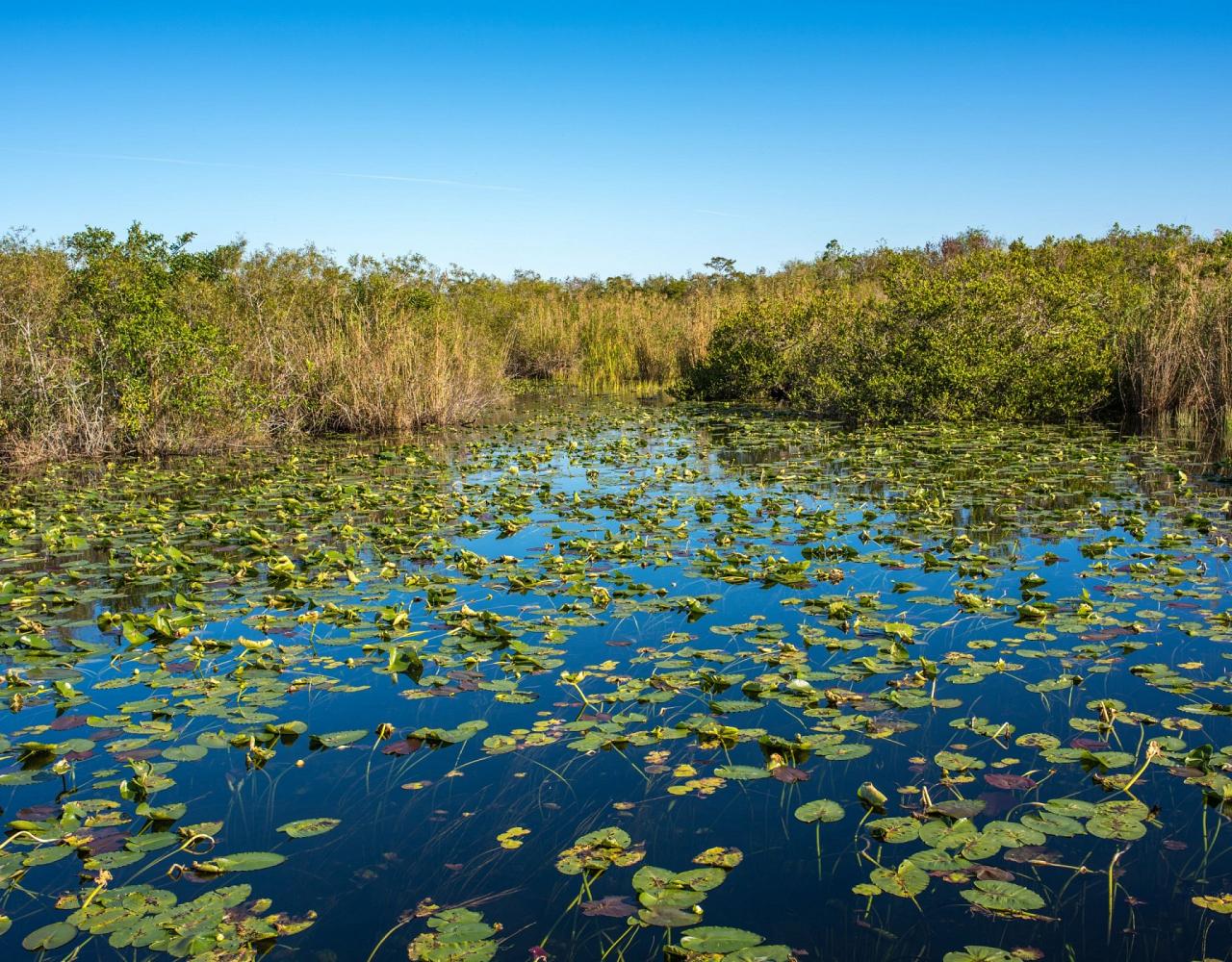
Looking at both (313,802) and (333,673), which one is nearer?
(313,802)

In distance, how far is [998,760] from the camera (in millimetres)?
3596

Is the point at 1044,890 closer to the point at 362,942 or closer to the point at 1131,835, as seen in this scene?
the point at 1131,835

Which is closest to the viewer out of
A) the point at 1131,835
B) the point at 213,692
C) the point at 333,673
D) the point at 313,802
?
the point at 1131,835

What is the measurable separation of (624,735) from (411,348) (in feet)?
40.4

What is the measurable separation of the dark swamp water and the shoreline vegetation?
4.47 m

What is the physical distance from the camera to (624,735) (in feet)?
12.8

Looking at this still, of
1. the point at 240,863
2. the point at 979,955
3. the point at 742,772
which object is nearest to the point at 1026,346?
the point at 742,772

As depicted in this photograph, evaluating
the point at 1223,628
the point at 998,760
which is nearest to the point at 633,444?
the point at 1223,628

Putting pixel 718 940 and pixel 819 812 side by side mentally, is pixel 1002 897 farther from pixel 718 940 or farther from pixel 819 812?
pixel 718 940

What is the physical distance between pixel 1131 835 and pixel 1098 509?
5230mm

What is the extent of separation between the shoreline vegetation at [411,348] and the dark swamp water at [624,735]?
447 cm

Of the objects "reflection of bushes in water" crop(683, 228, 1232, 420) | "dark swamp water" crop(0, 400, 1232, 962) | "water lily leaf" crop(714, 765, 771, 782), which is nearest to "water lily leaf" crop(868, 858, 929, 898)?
"dark swamp water" crop(0, 400, 1232, 962)

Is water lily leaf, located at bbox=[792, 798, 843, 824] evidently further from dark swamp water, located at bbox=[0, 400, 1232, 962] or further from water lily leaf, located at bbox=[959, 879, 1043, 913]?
water lily leaf, located at bbox=[959, 879, 1043, 913]

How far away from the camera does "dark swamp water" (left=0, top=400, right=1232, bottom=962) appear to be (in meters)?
2.74
